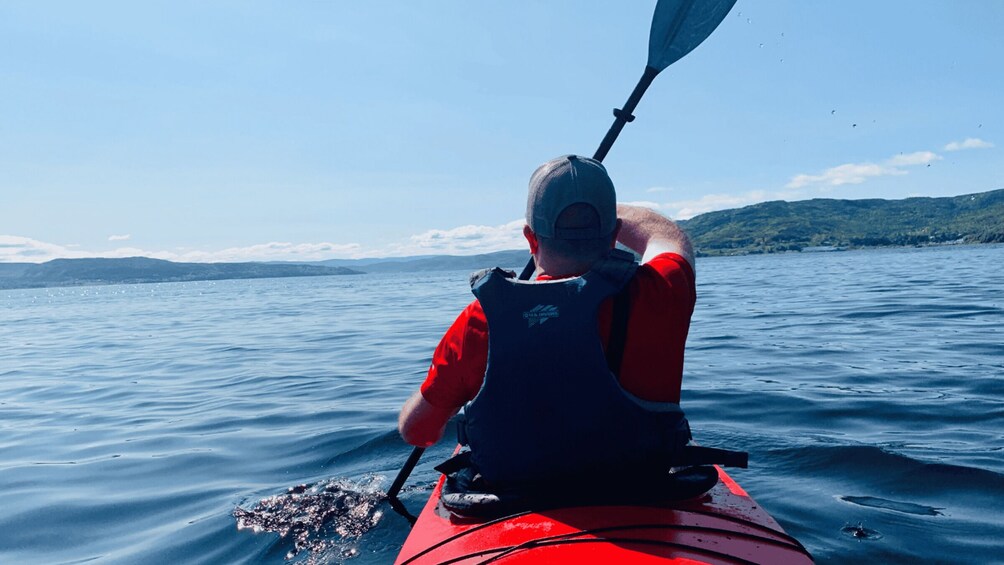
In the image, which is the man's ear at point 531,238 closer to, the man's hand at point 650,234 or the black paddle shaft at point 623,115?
the man's hand at point 650,234

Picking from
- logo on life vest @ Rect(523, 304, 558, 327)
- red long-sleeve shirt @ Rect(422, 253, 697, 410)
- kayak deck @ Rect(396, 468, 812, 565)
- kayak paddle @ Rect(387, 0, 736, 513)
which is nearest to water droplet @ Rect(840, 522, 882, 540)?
kayak deck @ Rect(396, 468, 812, 565)

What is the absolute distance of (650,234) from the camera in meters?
3.35

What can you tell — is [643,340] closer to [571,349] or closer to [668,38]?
[571,349]

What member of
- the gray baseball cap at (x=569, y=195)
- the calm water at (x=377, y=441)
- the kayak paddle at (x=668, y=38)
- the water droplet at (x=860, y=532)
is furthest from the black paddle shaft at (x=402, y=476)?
the water droplet at (x=860, y=532)

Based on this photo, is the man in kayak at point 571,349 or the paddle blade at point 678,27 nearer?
the man in kayak at point 571,349

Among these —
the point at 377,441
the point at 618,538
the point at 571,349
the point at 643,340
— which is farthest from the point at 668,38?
Answer: the point at 377,441

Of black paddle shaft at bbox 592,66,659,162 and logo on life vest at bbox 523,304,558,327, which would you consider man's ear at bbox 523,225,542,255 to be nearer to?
logo on life vest at bbox 523,304,558,327

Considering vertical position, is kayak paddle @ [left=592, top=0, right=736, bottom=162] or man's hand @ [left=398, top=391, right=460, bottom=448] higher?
kayak paddle @ [left=592, top=0, right=736, bottom=162]

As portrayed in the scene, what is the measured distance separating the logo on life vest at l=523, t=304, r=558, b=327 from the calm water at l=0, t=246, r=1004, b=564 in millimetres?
3065

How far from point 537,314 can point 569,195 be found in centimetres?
51

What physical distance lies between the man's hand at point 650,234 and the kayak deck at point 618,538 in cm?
111

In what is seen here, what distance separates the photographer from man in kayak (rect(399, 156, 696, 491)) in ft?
9.03

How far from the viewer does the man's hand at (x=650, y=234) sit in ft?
10.3

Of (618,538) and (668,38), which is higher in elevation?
(668,38)
